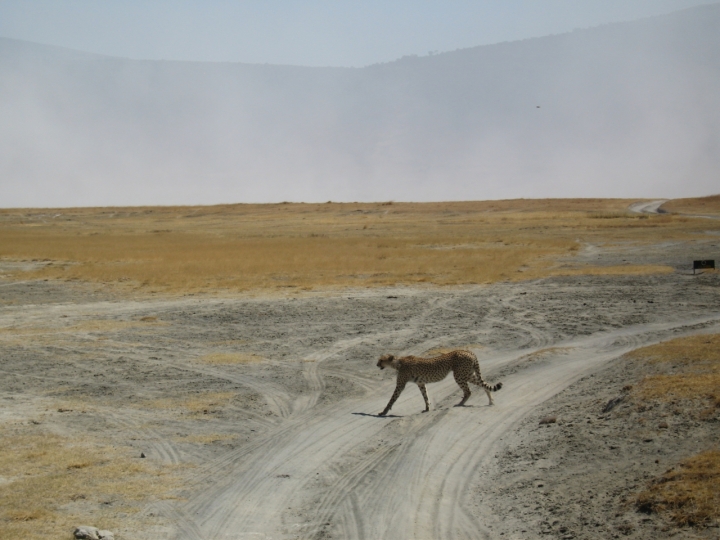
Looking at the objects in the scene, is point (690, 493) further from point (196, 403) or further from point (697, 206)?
point (697, 206)

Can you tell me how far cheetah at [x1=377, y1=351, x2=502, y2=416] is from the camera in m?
15.1

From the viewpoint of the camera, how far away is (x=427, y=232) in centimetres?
6938

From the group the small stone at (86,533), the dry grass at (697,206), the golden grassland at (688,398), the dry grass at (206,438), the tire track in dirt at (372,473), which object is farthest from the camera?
the dry grass at (697,206)

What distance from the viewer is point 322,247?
54188 millimetres

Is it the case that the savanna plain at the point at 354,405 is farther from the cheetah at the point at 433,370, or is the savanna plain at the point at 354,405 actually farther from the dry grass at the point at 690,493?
the cheetah at the point at 433,370

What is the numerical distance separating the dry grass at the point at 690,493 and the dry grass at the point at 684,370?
2271mm

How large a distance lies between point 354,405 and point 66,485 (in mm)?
6260

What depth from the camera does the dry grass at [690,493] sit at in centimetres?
845

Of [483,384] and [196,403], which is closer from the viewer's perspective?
[483,384]

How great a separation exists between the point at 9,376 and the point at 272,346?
263 inches

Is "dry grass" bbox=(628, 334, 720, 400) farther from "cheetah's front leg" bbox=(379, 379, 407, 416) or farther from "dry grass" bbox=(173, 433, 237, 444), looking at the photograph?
"dry grass" bbox=(173, 433, 237, 444)

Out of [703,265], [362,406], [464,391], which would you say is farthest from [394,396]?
[703,265]

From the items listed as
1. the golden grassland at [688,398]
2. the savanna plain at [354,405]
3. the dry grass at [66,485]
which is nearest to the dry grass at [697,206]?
the savanna plain at [354,405]

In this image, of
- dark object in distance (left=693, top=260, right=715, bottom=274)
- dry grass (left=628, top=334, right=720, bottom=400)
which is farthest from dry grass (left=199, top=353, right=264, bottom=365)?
dark object in distance (left=693, top=260, right=715, bottom=274)
